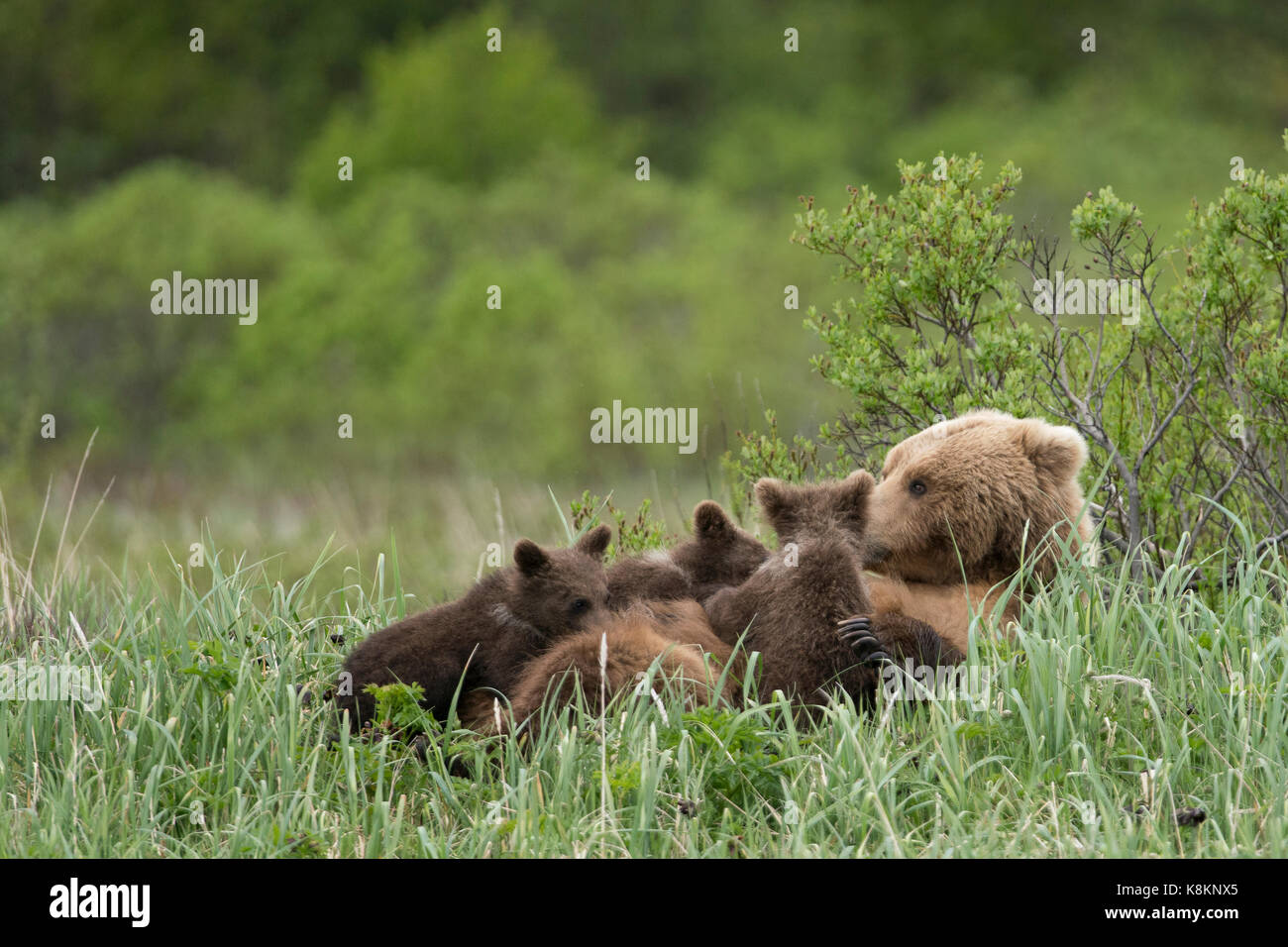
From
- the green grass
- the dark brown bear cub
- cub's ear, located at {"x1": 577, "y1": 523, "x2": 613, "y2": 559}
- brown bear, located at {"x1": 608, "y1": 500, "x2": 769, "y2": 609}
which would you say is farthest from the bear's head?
the dark brown bear cub

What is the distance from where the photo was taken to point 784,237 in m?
25.3

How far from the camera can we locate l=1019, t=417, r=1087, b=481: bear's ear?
485 centimetres

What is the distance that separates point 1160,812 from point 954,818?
0.65 m

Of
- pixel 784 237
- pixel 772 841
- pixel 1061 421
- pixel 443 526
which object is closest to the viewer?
pixel 772 841

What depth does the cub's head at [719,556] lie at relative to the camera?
4820 millimetres

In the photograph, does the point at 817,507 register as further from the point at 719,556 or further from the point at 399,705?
the point at 399,705

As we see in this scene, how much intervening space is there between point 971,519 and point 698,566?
953 millimetres

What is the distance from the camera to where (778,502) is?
4.50 meters

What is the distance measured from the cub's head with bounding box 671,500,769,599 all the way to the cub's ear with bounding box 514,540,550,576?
60 centimetres

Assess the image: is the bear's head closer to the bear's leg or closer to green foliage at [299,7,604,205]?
the bear's leg

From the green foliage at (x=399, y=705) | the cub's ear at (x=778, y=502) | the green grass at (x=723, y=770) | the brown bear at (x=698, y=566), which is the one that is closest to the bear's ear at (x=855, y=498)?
the cub's ear at (x=778, y=502)

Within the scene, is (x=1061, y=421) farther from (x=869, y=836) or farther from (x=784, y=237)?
(x=784, y=237)
